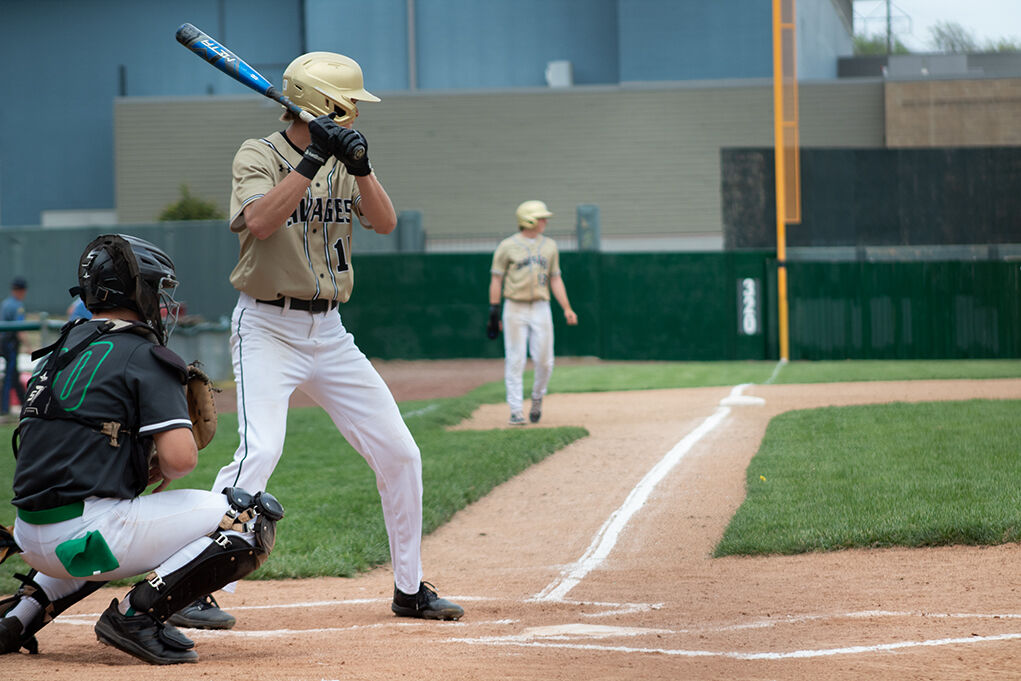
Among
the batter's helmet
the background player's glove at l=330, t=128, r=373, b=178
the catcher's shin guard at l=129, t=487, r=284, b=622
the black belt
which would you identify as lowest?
the catcher's shin guard at l=129, t=487, r=284, b=622

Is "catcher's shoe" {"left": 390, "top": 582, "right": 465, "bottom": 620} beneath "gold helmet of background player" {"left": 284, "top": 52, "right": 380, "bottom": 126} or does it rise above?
beneath

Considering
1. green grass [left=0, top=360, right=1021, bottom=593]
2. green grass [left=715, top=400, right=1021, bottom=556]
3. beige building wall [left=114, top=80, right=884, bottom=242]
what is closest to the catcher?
green grass [left=0, top=360, right=1021, bottom=593]

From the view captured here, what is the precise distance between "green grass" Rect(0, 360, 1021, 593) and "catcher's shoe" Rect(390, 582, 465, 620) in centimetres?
141

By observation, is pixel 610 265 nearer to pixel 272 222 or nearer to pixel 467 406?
pixel 467 406

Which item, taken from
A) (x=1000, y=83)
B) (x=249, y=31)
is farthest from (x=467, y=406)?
(x=249, y=31)

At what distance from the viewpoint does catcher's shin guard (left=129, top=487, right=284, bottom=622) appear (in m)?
4.10

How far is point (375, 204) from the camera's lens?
4.86m

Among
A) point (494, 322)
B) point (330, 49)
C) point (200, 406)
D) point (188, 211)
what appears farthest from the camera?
point (330, 49)

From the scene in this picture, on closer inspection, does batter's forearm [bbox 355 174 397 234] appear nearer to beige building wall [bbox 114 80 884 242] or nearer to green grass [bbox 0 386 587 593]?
green grass [bbox 0 386 587 593]

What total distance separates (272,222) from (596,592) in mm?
2346

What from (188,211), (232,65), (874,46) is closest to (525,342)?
(232,65)

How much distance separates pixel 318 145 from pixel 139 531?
60.1 inches

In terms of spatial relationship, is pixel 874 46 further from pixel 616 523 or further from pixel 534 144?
pixel 616 523

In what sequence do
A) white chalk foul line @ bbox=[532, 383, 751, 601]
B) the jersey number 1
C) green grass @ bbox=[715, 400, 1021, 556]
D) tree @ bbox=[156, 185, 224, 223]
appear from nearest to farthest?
the jersey number 1
white chalk foul line @ bbox=[532, 383, 751, 601]
green grass @ bbox=[715, 400, 1021, 556]
tree @ bbox=[156, 185, 224, 223]
